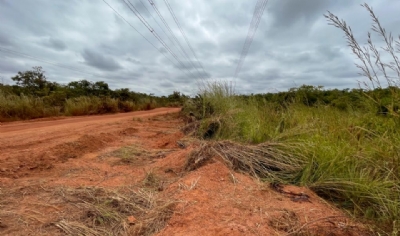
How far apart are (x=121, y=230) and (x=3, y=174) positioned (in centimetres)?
202

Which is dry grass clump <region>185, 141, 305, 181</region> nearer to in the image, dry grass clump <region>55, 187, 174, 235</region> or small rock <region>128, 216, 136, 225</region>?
dry grass clump <region>55, 187, 174, 235</region>

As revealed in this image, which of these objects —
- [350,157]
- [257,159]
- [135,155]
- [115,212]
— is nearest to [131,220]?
[115,212]

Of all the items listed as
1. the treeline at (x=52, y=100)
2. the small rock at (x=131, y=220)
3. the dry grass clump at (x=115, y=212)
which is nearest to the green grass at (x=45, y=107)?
the treeline at (x=52, y=100)

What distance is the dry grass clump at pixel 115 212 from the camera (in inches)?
67.4

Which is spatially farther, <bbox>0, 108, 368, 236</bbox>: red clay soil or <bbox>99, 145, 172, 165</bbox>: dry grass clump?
<bbox>99, 145, 172, 165</bbox>: dry grass clump

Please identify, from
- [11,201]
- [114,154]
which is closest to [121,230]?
[11,201]

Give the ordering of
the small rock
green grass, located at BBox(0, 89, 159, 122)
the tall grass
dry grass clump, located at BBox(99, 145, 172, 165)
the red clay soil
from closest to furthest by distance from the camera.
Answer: the red clay soil, the small rock, dry grass clump, located at BBox(99, 145, 172, 165), the tall grass, green grass, located at BBox(0, 89, 159, 122)

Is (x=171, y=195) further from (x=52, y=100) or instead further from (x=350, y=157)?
(x=52, y=100)

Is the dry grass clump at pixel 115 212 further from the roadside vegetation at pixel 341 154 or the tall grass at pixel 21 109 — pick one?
the tall grass at pixel 21 109

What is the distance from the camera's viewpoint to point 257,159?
2914 millimetres

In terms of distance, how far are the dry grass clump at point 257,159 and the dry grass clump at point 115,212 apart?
92 centimetres

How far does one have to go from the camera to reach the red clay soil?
165cm

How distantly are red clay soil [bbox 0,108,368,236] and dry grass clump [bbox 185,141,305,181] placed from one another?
0.15 meters

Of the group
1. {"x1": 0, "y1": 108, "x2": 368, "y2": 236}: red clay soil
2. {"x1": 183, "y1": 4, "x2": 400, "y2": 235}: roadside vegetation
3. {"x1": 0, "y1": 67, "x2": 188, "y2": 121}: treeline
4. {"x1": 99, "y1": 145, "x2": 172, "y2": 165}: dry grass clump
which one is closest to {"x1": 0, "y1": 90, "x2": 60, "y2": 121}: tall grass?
{"x1": 0, "y1": 67, "x2": 188, "y2": 121}: treeline
